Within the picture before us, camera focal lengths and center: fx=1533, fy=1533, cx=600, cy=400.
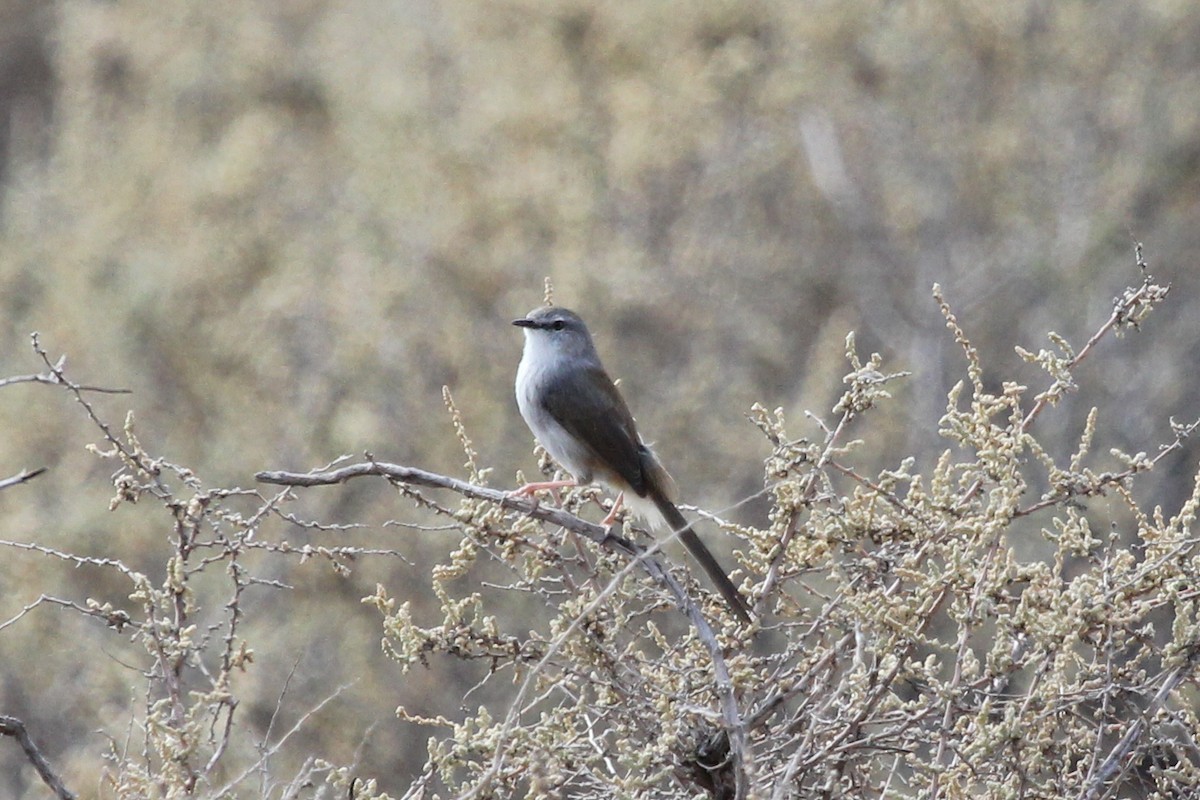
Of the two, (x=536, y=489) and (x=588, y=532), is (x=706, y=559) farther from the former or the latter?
(x=588, y=532)

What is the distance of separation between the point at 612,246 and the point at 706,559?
883 cm

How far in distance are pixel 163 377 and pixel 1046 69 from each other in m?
8.10

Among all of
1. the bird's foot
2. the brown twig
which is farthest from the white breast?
the brown twig

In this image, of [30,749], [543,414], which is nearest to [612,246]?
[543,414]

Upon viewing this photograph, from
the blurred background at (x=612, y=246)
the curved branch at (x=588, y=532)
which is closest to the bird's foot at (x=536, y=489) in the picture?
the curved branch at (x=588, y=532)

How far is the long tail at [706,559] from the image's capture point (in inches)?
140

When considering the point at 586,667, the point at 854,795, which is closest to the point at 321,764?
the point at 586,667

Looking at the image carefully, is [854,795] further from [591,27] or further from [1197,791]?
[591,27]

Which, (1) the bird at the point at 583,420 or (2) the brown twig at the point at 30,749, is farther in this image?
(1) the bird at the point at 583,420

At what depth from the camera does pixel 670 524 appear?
5281 millimetres

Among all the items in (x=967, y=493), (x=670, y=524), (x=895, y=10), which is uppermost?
(x=895, y=10)

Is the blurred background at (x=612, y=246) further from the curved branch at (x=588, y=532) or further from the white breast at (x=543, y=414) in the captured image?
the curved branch at (x=588, y=532)

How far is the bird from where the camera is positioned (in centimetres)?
529

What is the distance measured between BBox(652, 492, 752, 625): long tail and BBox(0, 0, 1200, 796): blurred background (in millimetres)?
5280
